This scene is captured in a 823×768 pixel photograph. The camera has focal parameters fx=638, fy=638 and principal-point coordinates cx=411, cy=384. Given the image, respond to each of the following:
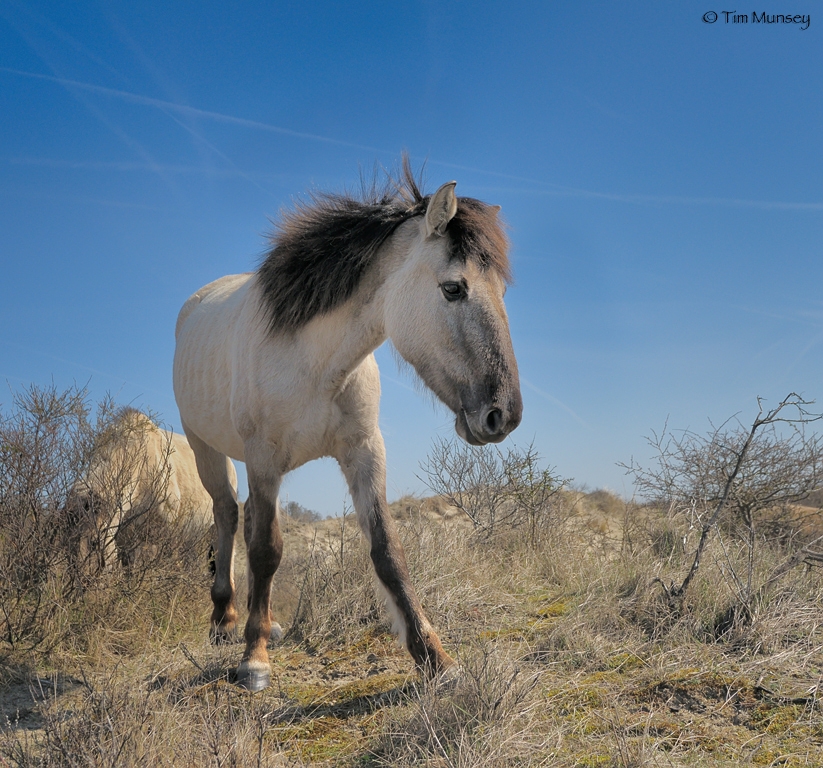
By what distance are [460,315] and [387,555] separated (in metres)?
1.52

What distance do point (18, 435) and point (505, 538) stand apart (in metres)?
5.19

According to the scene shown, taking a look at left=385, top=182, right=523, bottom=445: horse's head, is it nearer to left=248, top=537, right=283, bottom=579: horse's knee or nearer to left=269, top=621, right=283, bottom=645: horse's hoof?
left=248, top=537, right=283, bottom=579: horse's knee

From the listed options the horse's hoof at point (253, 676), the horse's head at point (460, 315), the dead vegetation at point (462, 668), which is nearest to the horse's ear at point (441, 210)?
the horse's head at point (460, 315)

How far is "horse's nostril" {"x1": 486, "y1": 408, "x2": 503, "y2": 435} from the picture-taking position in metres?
3.11

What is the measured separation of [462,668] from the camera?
3182mm

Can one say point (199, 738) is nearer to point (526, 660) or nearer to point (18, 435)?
point (526, 660)

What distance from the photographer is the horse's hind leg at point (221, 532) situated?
17.4ft

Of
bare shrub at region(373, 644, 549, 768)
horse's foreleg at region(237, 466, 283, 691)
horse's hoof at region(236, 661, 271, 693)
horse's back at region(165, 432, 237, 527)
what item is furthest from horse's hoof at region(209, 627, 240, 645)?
horse's back at region(165, 432, 237, 527)

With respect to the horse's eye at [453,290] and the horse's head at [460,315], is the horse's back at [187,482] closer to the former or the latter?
the horse's head at [460,315]

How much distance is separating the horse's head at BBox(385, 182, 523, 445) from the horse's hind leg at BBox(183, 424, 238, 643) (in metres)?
2.81

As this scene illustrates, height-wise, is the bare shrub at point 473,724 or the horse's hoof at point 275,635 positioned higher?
the horse's hoof at point 275,635

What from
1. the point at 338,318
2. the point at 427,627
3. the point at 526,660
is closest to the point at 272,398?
the point at 338,318

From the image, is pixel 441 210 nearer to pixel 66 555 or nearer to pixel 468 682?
pixel 468 682

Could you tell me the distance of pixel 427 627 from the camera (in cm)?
362
